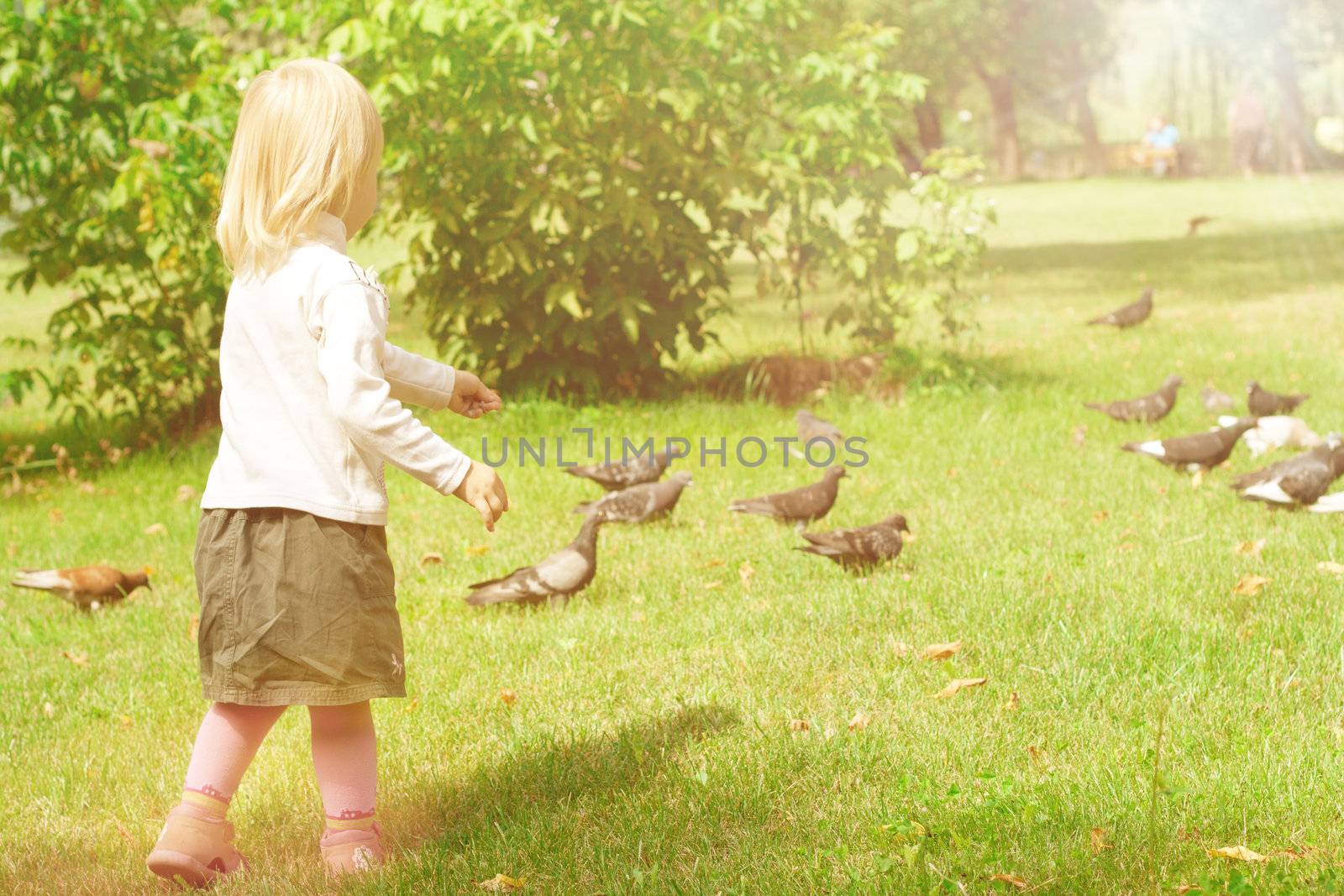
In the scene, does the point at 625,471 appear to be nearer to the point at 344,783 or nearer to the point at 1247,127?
the point at 344,783

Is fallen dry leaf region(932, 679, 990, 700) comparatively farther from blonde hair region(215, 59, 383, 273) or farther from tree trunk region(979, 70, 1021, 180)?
tree trunk region(979, 70, 1021, 180)

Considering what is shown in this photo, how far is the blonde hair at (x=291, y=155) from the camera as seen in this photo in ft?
9.66

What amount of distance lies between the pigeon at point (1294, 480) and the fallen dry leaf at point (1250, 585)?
123 cm

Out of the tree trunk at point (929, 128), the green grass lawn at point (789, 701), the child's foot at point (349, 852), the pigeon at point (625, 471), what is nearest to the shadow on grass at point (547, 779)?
the green grass lawn at point (789, 701)

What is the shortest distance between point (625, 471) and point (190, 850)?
391cm

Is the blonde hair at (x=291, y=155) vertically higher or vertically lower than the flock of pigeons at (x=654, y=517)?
higher

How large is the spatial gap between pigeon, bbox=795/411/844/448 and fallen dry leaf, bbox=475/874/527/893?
16.0ft

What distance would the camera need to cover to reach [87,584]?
5.34 meters

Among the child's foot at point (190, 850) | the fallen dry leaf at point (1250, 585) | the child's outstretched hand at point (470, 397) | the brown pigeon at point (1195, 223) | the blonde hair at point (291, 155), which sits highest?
the blonde hair at point (291, 155)

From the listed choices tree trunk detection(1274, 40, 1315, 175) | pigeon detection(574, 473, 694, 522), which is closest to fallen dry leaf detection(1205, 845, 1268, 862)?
pigeon detection(574, 473, 694, 522)

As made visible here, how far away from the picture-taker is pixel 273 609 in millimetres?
2918

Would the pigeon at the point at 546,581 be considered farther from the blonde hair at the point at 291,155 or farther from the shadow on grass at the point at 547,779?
the blonde hair at the point at 291,155

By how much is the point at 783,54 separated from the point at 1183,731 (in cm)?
647

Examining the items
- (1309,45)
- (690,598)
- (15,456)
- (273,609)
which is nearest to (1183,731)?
(690,598)
